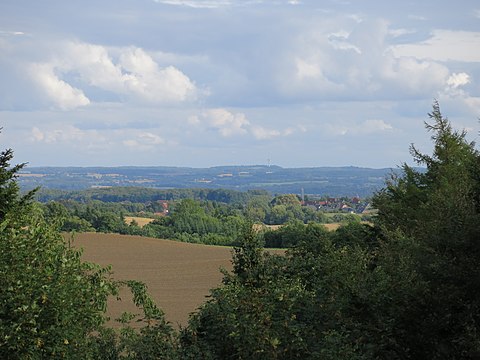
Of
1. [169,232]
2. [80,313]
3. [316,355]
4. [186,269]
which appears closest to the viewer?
[80,313]

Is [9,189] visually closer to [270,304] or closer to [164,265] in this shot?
[270,304]

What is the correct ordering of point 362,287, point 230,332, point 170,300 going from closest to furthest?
point 230,332
point 362,287
point 170,300

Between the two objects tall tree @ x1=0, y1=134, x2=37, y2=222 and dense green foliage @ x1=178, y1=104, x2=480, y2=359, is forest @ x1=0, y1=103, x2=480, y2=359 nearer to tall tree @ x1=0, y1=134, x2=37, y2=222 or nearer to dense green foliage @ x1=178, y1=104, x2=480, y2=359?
dense green foliage @ x1=178, y1=104, x2=480, y2=359

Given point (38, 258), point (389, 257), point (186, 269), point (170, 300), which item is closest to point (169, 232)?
point (186, 269)

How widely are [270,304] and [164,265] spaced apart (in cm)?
4624

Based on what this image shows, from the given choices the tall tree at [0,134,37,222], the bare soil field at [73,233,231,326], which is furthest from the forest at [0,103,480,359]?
the bare soil field at [73,233,231,326]

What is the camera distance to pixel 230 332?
51.1 ft

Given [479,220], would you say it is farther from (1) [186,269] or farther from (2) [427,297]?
(1) [186,269]

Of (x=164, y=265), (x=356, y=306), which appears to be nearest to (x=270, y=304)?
(x=356, y=306)

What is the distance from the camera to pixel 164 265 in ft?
200

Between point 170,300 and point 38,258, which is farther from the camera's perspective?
point 170,300

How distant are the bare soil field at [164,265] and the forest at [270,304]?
20.6 metres

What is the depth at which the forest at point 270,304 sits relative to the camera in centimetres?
1249

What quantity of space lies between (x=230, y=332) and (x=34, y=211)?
5.63m
